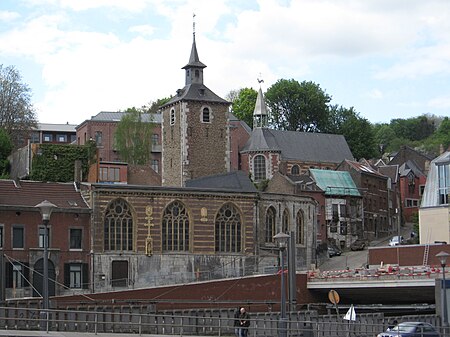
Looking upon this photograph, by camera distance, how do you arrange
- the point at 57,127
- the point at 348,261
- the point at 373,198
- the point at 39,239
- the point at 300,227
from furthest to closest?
the point at 57,127
the point at 373,198
the point at 348,261
the point at 300,227
the point at 39,239

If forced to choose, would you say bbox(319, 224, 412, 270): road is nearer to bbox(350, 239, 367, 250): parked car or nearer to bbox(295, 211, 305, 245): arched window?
bbox(350, 239, 367, 250): parked car

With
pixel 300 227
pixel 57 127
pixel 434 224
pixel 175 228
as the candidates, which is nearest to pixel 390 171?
pixel 300 227

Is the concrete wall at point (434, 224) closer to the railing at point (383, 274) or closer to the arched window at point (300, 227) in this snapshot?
the arched window at point (300, 227)

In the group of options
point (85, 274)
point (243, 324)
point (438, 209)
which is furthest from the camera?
point (438, 209)

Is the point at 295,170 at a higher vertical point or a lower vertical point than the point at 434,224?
higher

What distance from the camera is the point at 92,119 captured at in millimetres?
115375

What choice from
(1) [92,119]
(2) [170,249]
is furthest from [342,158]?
Answer: (2) [170,249]

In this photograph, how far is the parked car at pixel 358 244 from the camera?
9338cm

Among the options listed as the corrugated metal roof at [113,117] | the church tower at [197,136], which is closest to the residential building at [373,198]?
the church tower at [197,136]

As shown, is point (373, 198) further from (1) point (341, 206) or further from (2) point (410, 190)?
(2) point (410, 190)

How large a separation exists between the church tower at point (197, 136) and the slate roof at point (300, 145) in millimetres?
15579

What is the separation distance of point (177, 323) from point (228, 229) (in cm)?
2517

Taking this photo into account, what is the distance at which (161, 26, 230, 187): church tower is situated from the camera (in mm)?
89938

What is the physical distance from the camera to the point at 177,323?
155ft
